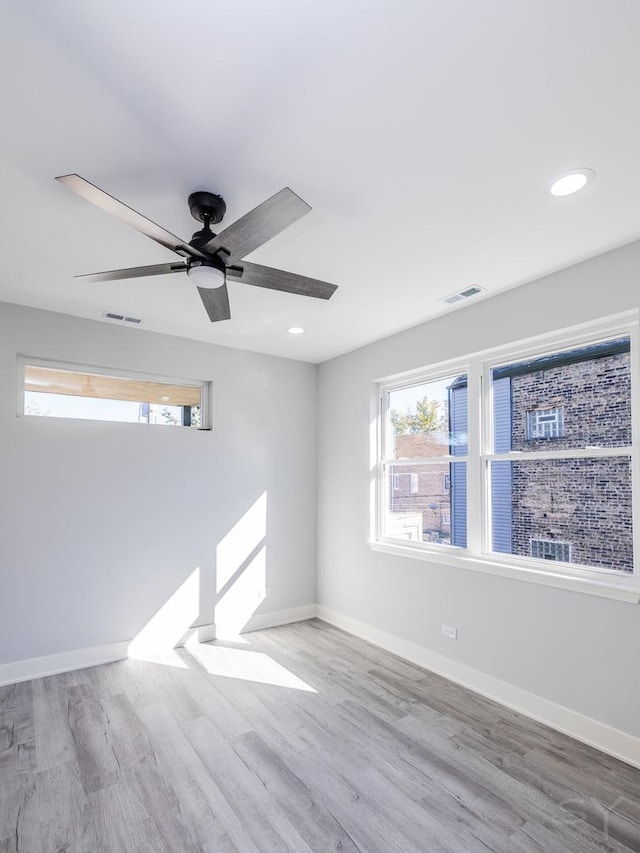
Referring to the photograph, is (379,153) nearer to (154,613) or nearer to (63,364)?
(63,364)

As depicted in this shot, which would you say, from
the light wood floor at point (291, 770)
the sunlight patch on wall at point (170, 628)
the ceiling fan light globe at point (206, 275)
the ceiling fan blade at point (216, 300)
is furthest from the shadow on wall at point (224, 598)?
the ceiling fan light globe at point (206, 275)

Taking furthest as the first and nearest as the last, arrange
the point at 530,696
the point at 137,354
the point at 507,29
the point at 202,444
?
the point at 202,444
the point at 137,354
the point at 530,696
the point at 507,29

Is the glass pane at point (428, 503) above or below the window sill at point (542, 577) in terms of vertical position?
above

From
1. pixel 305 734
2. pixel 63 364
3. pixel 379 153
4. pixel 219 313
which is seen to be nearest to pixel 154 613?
pixel 305 734

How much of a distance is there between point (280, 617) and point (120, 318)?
306 cm

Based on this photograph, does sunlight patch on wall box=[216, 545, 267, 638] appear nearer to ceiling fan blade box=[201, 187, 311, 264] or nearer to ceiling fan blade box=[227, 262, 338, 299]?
ceiling fan blade box=[227, 262, 338, 299]

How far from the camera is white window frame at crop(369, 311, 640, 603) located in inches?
102

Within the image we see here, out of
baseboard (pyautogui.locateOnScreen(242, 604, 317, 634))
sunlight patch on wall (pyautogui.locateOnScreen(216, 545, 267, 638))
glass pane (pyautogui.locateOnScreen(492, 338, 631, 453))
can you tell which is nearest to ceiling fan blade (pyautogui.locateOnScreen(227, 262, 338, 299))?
glass pane (pyautogui.locateOnScreen(492, 338, 631, 453))

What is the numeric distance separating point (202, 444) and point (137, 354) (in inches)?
36.8

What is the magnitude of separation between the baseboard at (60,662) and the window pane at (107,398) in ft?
5.75

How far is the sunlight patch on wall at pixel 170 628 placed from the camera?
3.80m

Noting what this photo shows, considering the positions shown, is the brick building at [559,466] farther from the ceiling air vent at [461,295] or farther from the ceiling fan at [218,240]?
the ceiling fan at [218,240]

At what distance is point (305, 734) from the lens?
8.89 ft

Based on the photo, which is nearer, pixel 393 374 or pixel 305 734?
pixel 305 734
